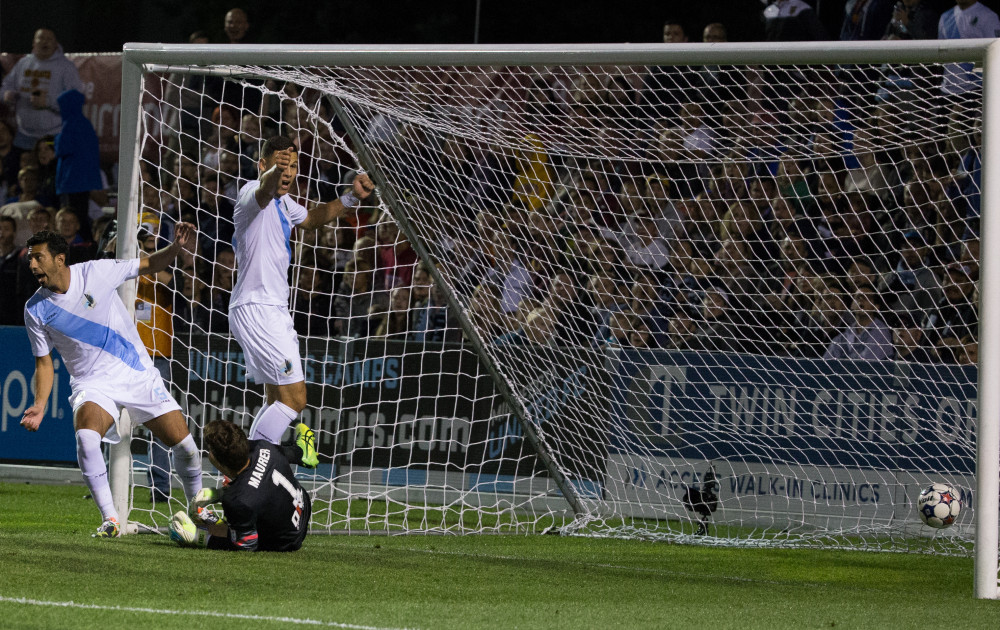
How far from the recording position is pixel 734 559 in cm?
823

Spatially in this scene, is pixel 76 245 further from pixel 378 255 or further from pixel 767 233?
pixel 767 233

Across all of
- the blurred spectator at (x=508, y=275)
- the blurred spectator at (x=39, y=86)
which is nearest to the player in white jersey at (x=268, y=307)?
the blurred spectator at (x=508, y=275)

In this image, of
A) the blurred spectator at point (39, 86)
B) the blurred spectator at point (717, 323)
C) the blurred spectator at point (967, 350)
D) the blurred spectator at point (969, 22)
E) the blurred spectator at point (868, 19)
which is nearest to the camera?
the blurred spectator at point (967, 350)

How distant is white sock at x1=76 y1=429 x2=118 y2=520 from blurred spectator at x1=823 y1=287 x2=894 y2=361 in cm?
511

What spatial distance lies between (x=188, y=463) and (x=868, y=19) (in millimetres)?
7148

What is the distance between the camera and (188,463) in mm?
7867

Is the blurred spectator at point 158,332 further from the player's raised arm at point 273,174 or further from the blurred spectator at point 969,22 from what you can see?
the blurred spectator at point 969,22

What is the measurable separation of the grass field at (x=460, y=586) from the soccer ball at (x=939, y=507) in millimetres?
291

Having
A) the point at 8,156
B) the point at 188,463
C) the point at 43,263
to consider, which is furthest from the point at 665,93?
the point at 8,156

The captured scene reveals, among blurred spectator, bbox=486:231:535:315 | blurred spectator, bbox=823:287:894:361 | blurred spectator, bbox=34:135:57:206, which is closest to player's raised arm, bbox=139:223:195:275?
blurred spectator, bbox=486:231:535:315

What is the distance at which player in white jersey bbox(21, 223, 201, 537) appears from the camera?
7402 mm

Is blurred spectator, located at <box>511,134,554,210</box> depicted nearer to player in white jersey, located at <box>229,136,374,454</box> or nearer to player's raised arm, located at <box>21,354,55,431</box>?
player in white jersey, located at <box>229,136,374,454</box>

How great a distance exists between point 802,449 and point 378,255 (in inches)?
150

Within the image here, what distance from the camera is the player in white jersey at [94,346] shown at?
7402 millimetres
